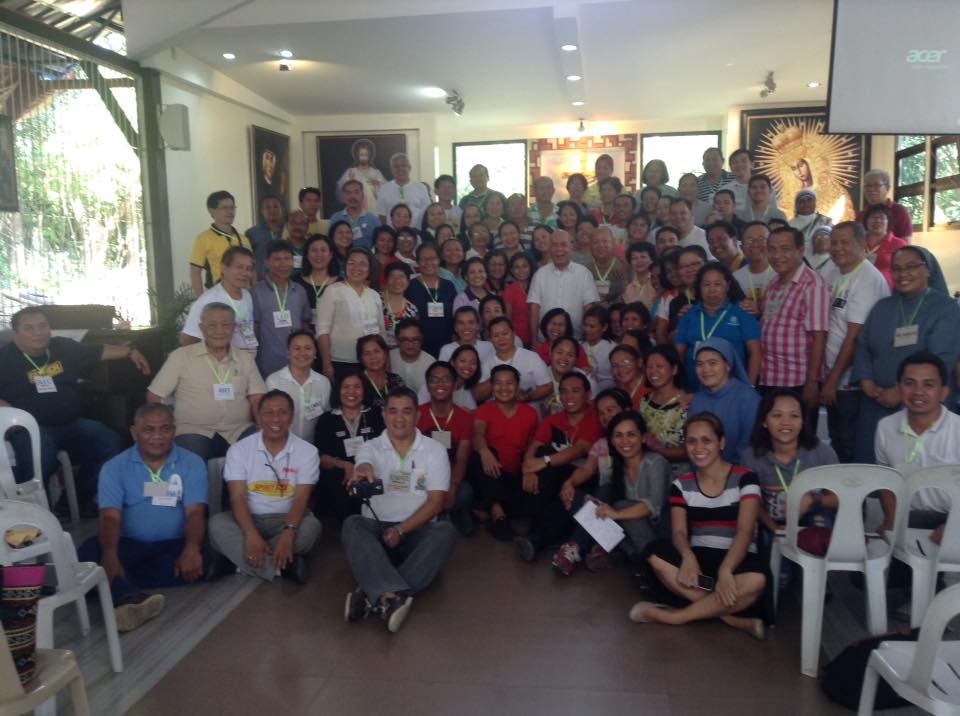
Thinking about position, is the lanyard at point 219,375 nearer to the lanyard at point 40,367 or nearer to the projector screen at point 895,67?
the lanyard at point 40,367

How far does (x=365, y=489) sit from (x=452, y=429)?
1.00 meters

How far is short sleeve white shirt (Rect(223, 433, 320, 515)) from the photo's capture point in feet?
11.8

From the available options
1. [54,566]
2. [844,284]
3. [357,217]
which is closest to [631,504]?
[844,284]

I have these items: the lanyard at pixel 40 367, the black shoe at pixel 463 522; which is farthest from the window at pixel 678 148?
the lanyard at pixel 40 367

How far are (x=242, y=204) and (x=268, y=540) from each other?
6149 millimetres

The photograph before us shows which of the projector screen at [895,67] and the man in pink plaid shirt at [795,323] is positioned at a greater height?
the projector screen at [895,67]

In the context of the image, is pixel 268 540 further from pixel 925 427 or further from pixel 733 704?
Answer: pixel 925 427

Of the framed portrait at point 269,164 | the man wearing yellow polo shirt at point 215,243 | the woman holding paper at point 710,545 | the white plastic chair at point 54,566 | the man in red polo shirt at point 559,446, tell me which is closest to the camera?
the white plastic chair at point 54,566

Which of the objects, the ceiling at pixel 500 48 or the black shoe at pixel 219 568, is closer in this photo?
the black shoe at pixel 219 568

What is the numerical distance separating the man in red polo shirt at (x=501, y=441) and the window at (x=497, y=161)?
7926mm

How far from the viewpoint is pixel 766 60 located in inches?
314

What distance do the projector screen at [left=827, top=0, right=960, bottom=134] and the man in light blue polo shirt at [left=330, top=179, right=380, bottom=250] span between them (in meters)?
3.43

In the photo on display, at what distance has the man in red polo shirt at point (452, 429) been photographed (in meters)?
4.21

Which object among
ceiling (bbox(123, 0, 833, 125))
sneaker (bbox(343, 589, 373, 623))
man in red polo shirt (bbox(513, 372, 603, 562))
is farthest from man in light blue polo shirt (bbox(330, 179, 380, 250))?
sneaker (bbox(343, 589, 373, 623))
